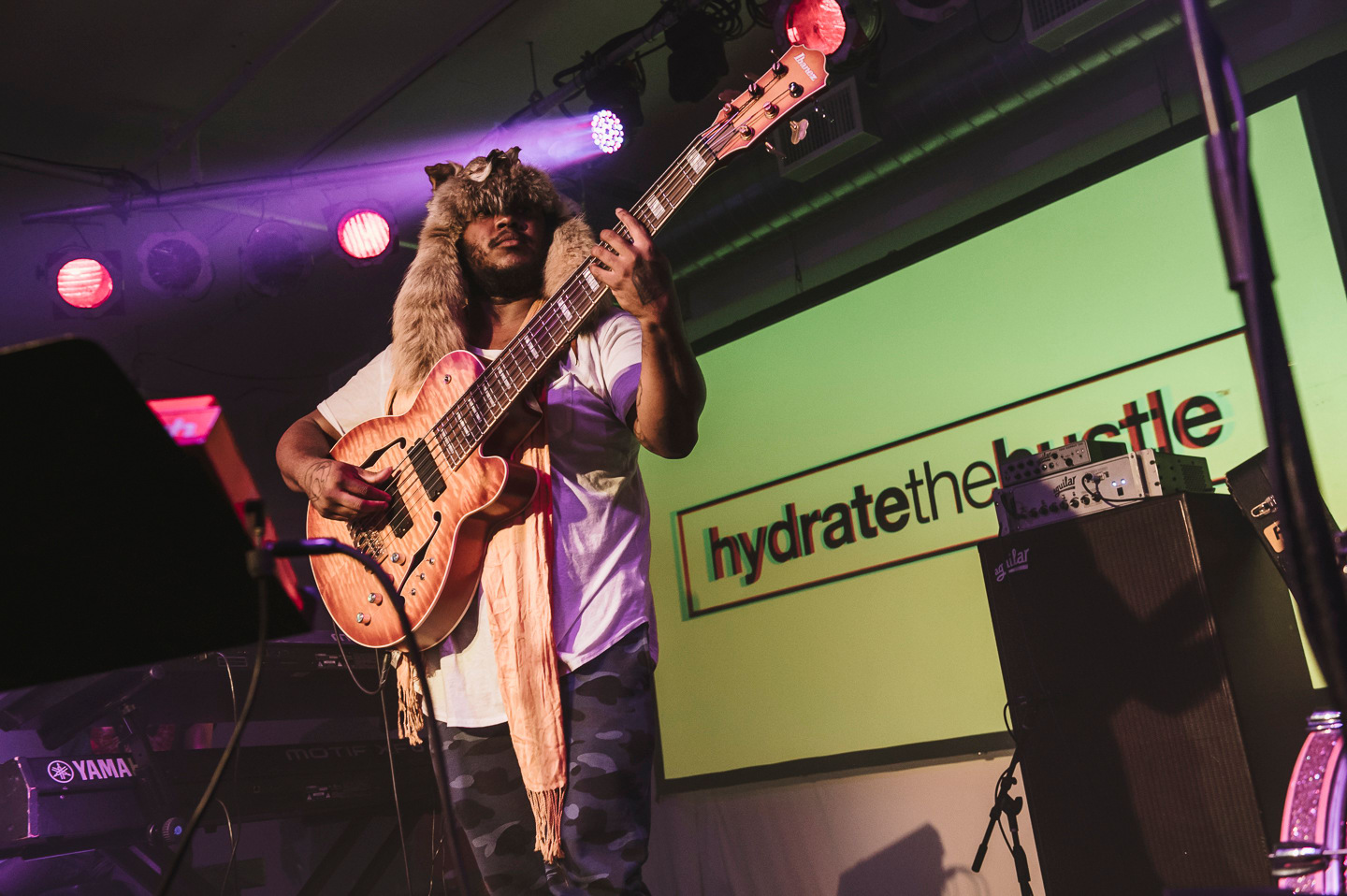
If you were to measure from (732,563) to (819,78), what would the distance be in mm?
2823

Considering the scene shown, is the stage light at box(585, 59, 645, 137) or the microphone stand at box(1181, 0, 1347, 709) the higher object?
the stage light at box(585, 59, 645, 137)

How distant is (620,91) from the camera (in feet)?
13.1

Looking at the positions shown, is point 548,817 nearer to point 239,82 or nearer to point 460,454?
point 460,454

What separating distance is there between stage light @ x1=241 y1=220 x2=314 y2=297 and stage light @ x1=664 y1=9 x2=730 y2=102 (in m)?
1.82

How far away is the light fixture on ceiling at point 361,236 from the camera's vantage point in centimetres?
441

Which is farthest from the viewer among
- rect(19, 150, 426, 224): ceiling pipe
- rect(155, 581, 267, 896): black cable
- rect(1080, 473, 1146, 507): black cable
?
rect(19, 150, 426, 224): ceiling pipe

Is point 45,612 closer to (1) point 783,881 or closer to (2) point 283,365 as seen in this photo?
(1) point 783,881

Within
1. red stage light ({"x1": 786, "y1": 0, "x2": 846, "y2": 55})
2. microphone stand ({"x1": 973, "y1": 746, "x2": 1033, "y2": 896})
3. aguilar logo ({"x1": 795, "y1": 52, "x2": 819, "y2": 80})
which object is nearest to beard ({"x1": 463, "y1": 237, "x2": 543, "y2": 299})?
aguilar logo ({"x1": 795, "y1": 52, "x2": 819, "y2": 80})

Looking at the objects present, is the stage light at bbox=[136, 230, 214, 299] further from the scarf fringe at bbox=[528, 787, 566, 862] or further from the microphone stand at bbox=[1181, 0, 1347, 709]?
the microphone stand at bbox=[1181, 0, 1347, 709]

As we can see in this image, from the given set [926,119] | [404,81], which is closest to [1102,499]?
[926,119]

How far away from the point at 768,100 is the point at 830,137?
2.04 m

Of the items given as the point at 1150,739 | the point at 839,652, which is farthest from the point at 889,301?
the point at 1150,739

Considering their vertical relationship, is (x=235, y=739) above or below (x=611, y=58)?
below

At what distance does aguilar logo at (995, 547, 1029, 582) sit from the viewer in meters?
2.79
